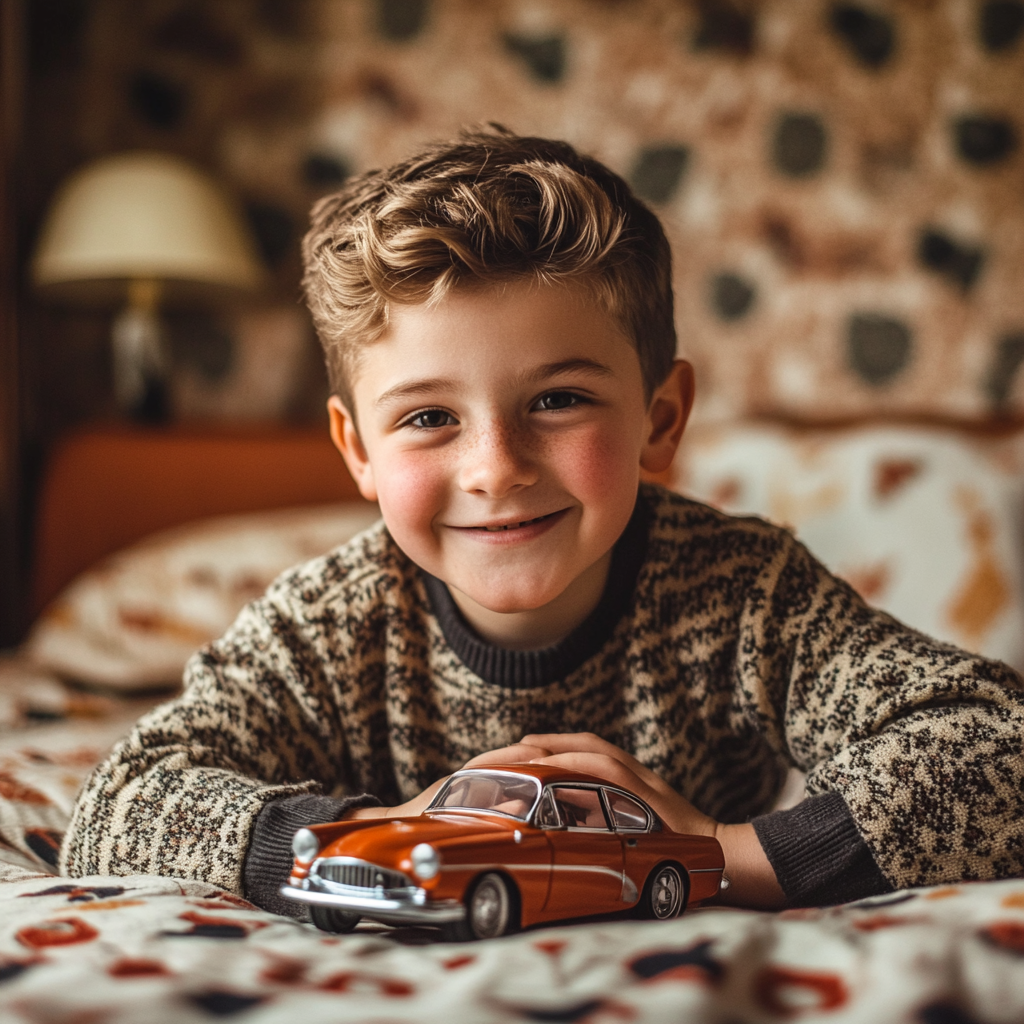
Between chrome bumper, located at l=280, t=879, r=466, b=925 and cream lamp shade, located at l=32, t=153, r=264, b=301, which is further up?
cream lamp shade, located at l=32, t=153, r=264, b=301

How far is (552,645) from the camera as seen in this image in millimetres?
910

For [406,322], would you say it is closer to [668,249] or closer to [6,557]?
[668,249]

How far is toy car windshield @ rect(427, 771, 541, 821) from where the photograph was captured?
62 cm

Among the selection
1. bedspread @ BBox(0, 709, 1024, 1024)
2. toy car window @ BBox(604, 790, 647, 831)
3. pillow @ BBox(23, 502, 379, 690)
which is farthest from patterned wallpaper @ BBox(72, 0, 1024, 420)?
bedspread @ BBox(0, 709, 1024, 1024)

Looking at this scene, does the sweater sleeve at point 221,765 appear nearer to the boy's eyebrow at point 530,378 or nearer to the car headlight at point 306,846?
the car headlight at point 306,846

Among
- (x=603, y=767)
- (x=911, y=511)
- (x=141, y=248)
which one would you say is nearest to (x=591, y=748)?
(x=603, y=767)

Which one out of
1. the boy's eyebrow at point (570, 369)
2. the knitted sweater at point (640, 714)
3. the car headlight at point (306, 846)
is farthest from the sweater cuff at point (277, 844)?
the boy's eyebrow at point (570, 369)

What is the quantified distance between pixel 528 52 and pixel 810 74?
0.69 metres

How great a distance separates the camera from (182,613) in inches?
74.3

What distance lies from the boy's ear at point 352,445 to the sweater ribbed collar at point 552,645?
113 millimetres

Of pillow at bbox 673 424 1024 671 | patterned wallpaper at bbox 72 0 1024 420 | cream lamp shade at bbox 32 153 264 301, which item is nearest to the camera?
pillow at bbox 673 424 1024 671

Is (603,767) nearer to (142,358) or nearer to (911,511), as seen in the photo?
(911,511)

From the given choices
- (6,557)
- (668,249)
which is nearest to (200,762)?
(668,249)

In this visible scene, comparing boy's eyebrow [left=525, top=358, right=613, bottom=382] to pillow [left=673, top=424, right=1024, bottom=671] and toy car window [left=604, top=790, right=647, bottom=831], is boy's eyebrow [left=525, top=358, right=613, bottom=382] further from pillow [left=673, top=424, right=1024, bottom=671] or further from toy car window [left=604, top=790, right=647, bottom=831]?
pillow [left=673, top=424, right=1024, bottom=671]
